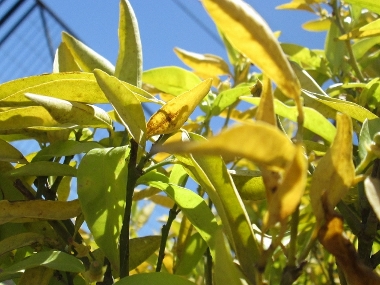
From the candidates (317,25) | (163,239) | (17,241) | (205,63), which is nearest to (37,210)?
(17,241)

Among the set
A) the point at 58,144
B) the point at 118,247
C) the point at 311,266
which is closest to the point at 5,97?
the point at 58,144

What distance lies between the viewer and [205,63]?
2.69 ft

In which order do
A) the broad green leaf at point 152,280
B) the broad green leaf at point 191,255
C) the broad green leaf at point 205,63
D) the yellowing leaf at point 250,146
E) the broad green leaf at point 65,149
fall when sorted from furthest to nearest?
the broad green leaf at point 205,63 → the broad green leaf at point 191,255 → the broad green leaf at point 65,149 → the broad green leaf at point 152,280 → the yellowing leaf at point 250,146

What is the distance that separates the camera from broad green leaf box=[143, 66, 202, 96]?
66cm

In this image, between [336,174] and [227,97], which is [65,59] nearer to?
[227,97]

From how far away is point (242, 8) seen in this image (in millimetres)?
265

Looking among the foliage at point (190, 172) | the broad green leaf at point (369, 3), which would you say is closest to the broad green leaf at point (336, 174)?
the foliage at point (190, 172)

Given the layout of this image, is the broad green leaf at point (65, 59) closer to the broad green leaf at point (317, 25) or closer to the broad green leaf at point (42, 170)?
the broad green leaf at point (42, 170)

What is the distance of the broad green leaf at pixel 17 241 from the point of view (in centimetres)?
42

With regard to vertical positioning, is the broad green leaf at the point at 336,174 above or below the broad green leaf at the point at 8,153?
above

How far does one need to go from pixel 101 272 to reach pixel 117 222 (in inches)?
1.6

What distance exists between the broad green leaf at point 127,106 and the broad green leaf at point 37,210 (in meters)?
0.10

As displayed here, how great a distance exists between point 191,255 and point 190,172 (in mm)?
165

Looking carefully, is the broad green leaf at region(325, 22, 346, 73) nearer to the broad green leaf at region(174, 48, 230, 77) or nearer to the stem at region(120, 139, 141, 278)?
the broad green leaf at region(174, 48, 230, 77)
